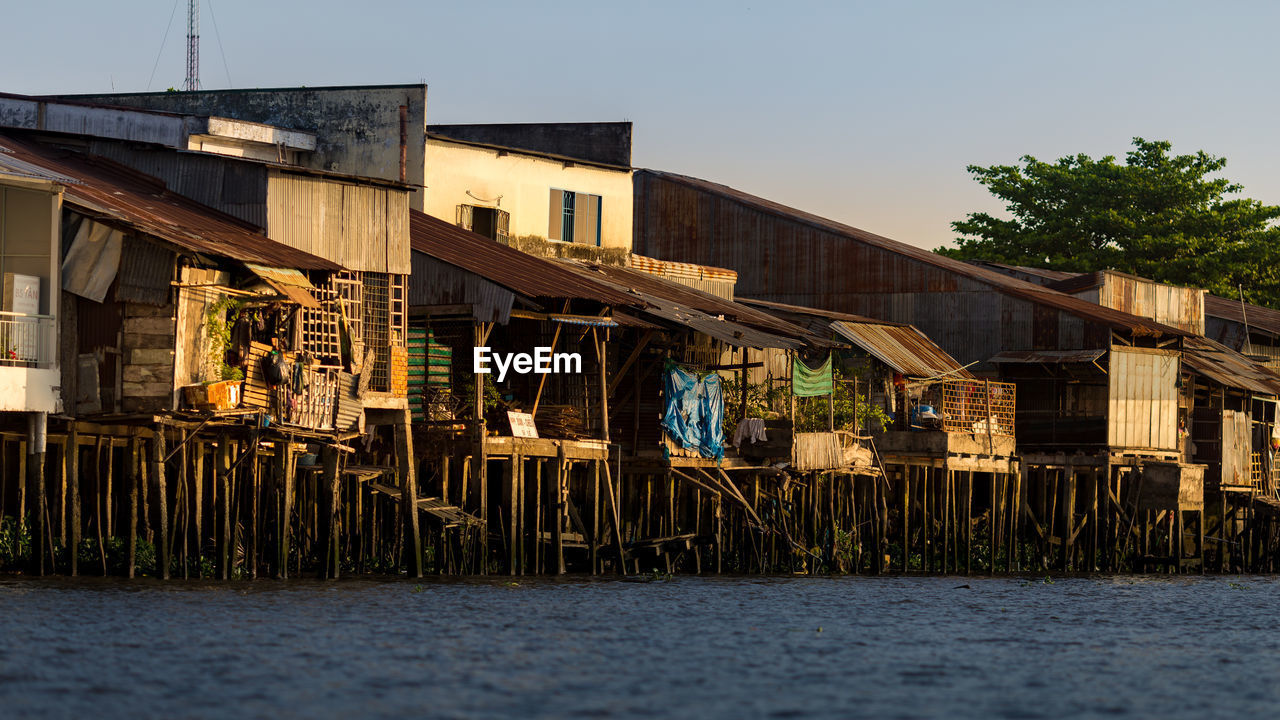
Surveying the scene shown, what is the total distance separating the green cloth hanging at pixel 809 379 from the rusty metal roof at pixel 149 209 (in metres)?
11.8

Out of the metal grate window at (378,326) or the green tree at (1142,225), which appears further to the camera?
the green tree at (1142,225)

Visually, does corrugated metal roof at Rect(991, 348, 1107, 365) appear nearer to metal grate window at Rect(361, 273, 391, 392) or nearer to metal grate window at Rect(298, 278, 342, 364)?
metal grate window at Rect(361, 273, 391, 392)

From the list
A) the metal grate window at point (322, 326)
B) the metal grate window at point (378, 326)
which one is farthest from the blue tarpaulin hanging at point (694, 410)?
the metal grate window at point (322, 326)

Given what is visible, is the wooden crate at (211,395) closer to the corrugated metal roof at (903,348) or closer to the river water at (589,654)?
the river water at (589,654)

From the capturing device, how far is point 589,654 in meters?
21.5

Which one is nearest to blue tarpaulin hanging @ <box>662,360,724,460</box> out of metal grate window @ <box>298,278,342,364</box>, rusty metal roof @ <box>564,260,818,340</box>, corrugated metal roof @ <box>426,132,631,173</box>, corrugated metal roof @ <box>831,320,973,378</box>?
rusty metal roof @ <box>564,260,818,340</box>

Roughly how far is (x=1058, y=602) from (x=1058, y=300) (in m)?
Result: 15.0

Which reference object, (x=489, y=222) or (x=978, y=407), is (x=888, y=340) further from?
(x=489, y=222)

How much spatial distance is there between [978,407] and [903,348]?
7.02 ft

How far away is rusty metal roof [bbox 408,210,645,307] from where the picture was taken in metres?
32.1

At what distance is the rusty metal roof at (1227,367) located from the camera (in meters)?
47.5

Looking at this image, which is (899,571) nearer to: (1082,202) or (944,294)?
(944,294)

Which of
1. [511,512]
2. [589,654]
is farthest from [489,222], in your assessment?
[589,654]

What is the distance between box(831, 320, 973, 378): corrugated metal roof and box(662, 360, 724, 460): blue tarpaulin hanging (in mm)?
5206
